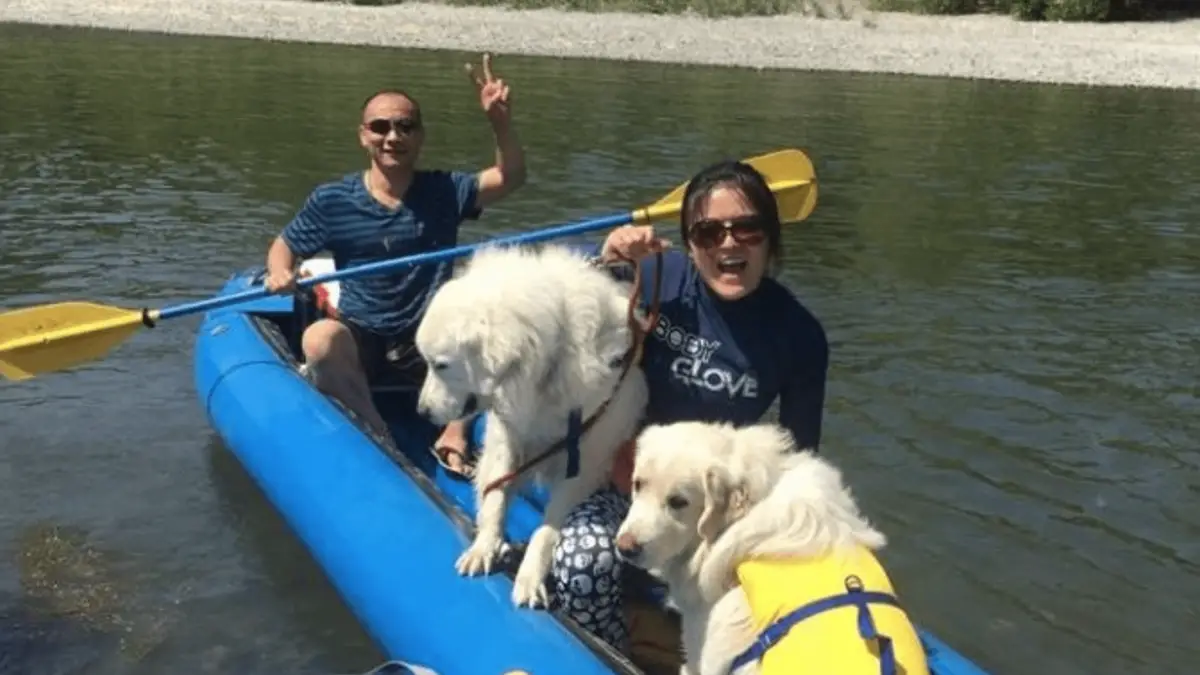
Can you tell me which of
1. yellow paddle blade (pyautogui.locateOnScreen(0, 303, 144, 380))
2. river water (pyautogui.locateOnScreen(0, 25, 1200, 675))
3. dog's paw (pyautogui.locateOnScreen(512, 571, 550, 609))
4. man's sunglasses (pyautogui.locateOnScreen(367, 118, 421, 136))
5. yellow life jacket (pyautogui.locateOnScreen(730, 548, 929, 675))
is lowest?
river water (pyautogui.locateOnScreen(0, 25, 1200, 675))

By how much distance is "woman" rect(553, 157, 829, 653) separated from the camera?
3641 millimetres

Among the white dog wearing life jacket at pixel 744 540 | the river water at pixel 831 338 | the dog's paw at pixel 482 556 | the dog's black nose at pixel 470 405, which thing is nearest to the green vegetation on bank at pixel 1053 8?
the river water at pixel 831 338

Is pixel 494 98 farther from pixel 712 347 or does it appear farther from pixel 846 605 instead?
pixel 846 605

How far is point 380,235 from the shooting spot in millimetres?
5543

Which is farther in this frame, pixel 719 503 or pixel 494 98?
pixel 494 98

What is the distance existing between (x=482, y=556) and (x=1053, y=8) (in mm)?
30265

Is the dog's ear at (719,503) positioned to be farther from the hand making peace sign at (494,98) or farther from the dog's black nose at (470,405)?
the hand making peace sign at (494,98)

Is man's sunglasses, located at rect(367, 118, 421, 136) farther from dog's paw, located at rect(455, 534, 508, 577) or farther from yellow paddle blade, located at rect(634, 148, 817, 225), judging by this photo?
dog's paw, located at rect(455, 534, 508, 577)

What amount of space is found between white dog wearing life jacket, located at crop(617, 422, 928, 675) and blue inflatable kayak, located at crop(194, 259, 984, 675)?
538mm

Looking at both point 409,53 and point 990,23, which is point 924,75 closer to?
point 990,23

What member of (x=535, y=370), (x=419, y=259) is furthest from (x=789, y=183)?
(x=535, y=370)

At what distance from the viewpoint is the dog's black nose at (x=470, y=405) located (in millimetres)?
3680

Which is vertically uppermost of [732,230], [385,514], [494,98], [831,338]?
[494,98]

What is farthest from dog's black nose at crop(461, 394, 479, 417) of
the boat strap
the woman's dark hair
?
the woman's dark hair
